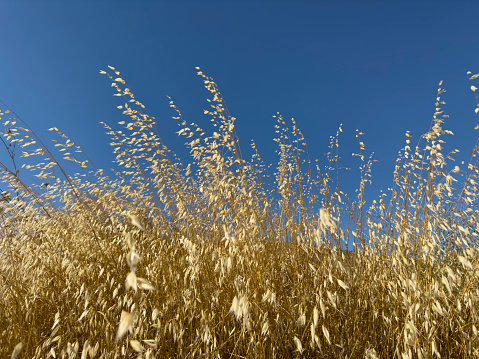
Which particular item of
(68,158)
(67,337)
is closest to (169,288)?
(67,337)

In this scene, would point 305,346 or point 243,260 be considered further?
point 243,260

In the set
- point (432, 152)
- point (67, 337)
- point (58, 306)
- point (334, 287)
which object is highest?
point (432, 152)

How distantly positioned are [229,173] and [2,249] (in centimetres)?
221

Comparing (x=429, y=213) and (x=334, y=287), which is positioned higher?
(x=429, y=213)

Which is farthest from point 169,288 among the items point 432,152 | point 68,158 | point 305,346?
point 432,152

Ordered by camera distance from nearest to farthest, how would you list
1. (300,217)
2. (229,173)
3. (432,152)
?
(432,152)
(229,173)
(300,217)

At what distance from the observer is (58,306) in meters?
2.01

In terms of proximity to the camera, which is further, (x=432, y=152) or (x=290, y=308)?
(x=432, y=152)

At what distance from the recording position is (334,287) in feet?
6.87

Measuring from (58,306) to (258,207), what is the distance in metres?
1.67

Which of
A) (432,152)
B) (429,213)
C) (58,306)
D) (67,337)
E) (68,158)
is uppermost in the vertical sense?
(432,152)

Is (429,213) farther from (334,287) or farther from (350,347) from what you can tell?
(350,347)

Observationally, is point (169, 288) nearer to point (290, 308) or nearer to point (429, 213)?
point (290, 308)

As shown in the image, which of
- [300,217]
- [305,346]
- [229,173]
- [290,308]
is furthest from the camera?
[300,217]
